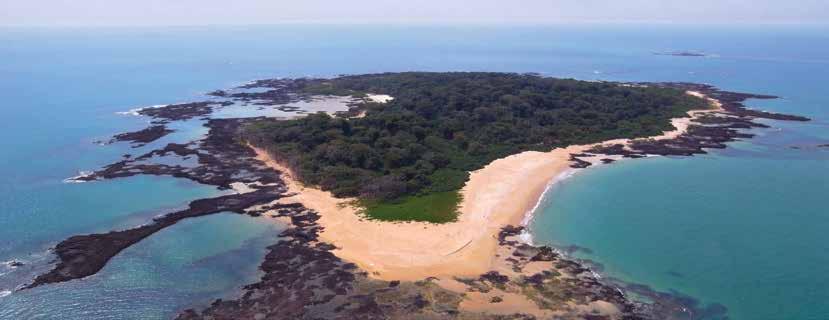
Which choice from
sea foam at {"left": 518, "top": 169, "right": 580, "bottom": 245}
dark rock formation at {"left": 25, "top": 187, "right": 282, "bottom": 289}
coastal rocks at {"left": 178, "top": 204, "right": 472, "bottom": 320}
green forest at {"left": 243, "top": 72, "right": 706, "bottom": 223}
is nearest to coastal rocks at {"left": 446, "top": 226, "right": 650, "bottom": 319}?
sea foam at {"left": 518, "top": 169, "right": 580, "bottom": 245}

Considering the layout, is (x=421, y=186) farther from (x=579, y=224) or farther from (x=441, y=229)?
(x=579, y=224)

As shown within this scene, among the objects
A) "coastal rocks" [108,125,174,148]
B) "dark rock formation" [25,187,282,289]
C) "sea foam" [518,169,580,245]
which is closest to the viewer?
"dark rock formation" [25,187,282,289]

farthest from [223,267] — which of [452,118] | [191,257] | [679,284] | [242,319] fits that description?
[452,118]

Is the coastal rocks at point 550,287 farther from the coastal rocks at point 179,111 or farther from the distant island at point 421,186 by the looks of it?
the coastal rocks at point 179,111

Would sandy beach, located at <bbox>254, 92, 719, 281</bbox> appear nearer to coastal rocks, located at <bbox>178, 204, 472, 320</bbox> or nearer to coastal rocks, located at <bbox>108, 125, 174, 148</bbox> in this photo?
coastal rocks, located at <bbox>178, 204, 472, 320</bbox>

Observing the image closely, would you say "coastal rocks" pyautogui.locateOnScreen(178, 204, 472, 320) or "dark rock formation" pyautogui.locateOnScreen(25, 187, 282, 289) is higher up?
"dark rock formation" pyautogui.locateOnScreen(25, 187, 282, 289)

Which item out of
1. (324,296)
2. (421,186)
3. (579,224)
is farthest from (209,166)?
(579,224)
